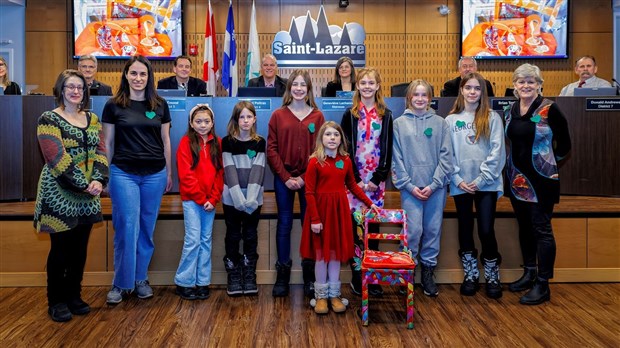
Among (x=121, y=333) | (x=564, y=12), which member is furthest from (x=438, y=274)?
(x=564, y=12)

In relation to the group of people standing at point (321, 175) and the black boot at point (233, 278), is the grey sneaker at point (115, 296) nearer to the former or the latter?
the group of people standing at point (321, 175)

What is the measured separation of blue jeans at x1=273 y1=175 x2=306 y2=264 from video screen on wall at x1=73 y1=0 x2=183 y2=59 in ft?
15.6

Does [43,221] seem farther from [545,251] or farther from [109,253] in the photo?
[545,251]

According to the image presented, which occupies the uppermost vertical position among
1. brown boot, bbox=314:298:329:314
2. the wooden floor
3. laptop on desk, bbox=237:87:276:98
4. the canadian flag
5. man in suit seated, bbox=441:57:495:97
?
the canadian flag

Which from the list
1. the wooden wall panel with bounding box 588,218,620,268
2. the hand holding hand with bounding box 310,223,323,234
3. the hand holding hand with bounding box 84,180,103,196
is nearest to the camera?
the hand holding hand with bounding box 84,180,103,196

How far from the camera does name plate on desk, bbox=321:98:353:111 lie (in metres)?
4.96

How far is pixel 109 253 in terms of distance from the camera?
13.1 ft

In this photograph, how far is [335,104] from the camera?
16.5 feet

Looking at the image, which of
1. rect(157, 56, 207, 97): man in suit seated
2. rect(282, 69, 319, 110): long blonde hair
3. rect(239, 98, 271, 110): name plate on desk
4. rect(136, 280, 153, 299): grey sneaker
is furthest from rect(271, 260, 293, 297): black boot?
rect(157, 56, 207, 97): man in suit seated

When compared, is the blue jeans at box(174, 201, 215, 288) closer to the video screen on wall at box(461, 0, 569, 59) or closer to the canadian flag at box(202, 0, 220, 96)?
the canadian flag at box(202, 0, 220, 96)

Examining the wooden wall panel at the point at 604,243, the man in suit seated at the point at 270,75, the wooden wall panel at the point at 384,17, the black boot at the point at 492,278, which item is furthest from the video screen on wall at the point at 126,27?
the wooden wall panel at the point at 604,243

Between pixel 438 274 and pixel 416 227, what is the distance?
0.60 m

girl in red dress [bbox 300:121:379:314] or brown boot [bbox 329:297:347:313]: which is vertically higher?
girl in red dress [bbox 300:121:379:314]

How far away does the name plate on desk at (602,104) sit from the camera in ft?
17.4
